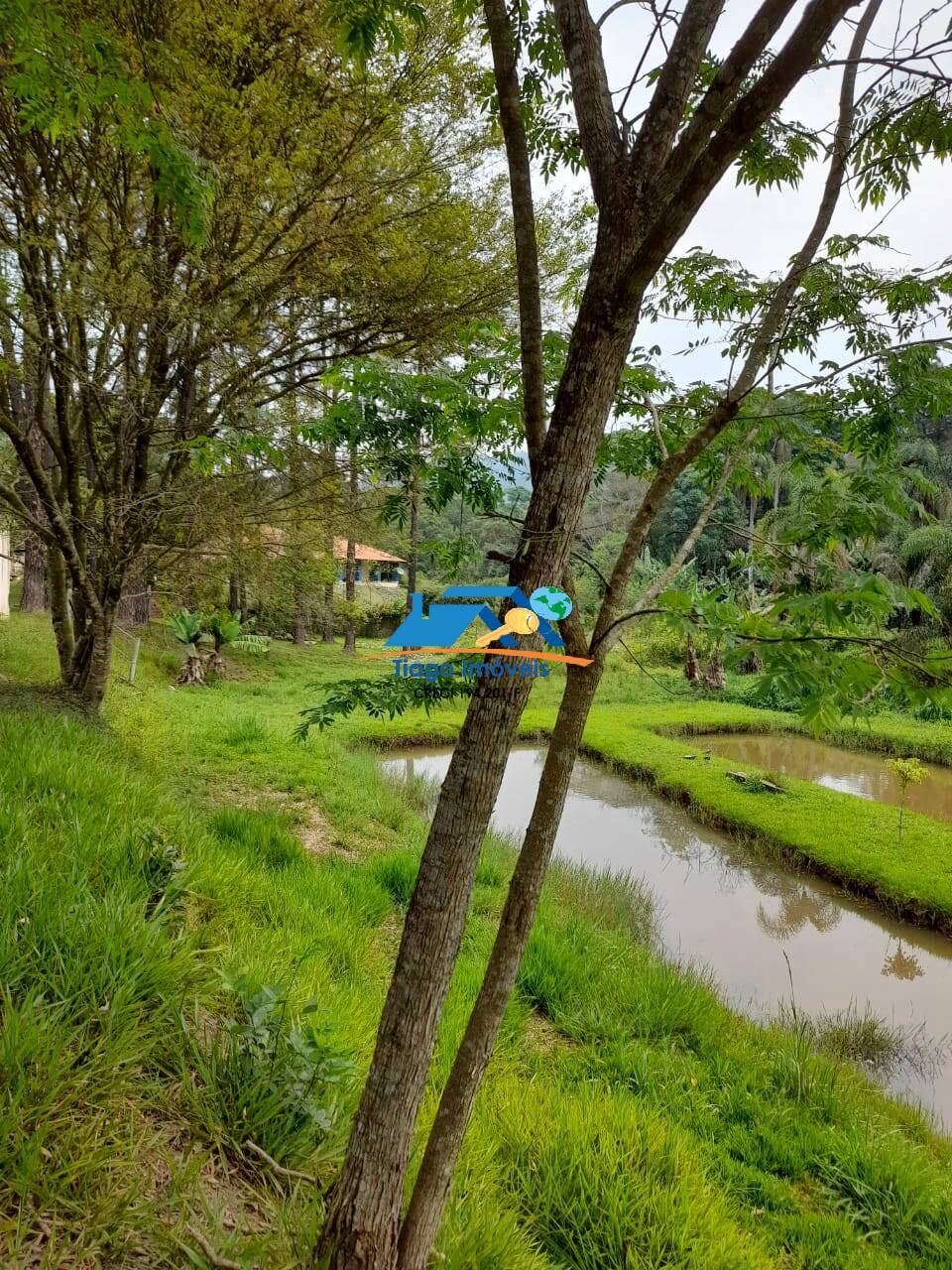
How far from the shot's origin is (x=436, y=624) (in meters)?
3.14

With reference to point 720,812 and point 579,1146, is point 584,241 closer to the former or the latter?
point 579,1146

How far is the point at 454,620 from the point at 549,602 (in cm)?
162

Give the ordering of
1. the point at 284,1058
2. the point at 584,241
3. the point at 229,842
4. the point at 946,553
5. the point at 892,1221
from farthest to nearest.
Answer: the point at 946,553
the point at 584,241
the point at 229,842
the point at 892,1221
the point at 284,1058

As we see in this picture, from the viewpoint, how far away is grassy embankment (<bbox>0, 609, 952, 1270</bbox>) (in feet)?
4.54

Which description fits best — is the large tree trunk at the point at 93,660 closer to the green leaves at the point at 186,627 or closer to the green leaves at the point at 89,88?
the green leaves at the point at 89,88

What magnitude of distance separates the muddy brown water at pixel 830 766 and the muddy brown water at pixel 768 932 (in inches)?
112

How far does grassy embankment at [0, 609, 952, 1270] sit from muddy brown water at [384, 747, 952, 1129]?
938mm

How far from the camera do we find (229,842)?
381 cm

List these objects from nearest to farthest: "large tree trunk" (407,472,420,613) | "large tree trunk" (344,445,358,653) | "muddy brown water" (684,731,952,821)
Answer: "large tree trunk" (407,472,420,613), "large tree trunk" (344,445,358,653), "muddy brown water" (684,731,952,821)

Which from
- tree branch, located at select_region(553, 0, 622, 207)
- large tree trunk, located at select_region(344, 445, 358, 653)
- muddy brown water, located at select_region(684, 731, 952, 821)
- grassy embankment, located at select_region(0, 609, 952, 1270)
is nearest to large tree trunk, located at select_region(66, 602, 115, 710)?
grassy embankment, located at select_region(0, 609, 952, 1270)

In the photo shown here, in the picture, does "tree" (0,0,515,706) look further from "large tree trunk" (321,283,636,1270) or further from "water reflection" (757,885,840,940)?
"water reflection" (757,885,840,940)

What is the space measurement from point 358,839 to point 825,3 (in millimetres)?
5298

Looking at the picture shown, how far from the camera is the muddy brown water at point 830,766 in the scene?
28.2ft

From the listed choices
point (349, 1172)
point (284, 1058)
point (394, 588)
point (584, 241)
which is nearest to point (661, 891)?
point (284, 1058)
